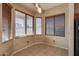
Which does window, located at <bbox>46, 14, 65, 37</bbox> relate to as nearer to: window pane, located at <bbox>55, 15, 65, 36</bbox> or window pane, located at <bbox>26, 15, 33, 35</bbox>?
window pane, located at <bbox>55, 15, 65, 36</bbox>

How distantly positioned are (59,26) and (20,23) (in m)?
0.65

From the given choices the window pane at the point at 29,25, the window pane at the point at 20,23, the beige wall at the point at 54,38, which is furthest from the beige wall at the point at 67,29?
the window pane at the point at 20,23

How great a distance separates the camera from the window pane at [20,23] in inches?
56.6

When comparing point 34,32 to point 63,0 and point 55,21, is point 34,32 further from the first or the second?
point 63,0

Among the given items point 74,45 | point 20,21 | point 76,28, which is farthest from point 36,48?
point 76,28

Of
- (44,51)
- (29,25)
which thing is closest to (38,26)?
(29,25)

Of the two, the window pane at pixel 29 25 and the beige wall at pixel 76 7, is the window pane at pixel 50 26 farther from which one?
the beige wall at pixel 76 7

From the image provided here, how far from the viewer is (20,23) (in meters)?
1.45

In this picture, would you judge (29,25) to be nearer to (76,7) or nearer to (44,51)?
(44,51)

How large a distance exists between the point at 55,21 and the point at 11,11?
78 centimetres

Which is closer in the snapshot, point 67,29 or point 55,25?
point 67,29

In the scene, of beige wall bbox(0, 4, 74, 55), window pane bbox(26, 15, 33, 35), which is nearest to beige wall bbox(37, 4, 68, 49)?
beige wall bbox(0, 4, 74, 55)

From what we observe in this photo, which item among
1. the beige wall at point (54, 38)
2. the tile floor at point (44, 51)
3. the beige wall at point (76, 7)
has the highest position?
the beige wall at point (76, 7)

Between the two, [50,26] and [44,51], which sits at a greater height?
[50,26]
